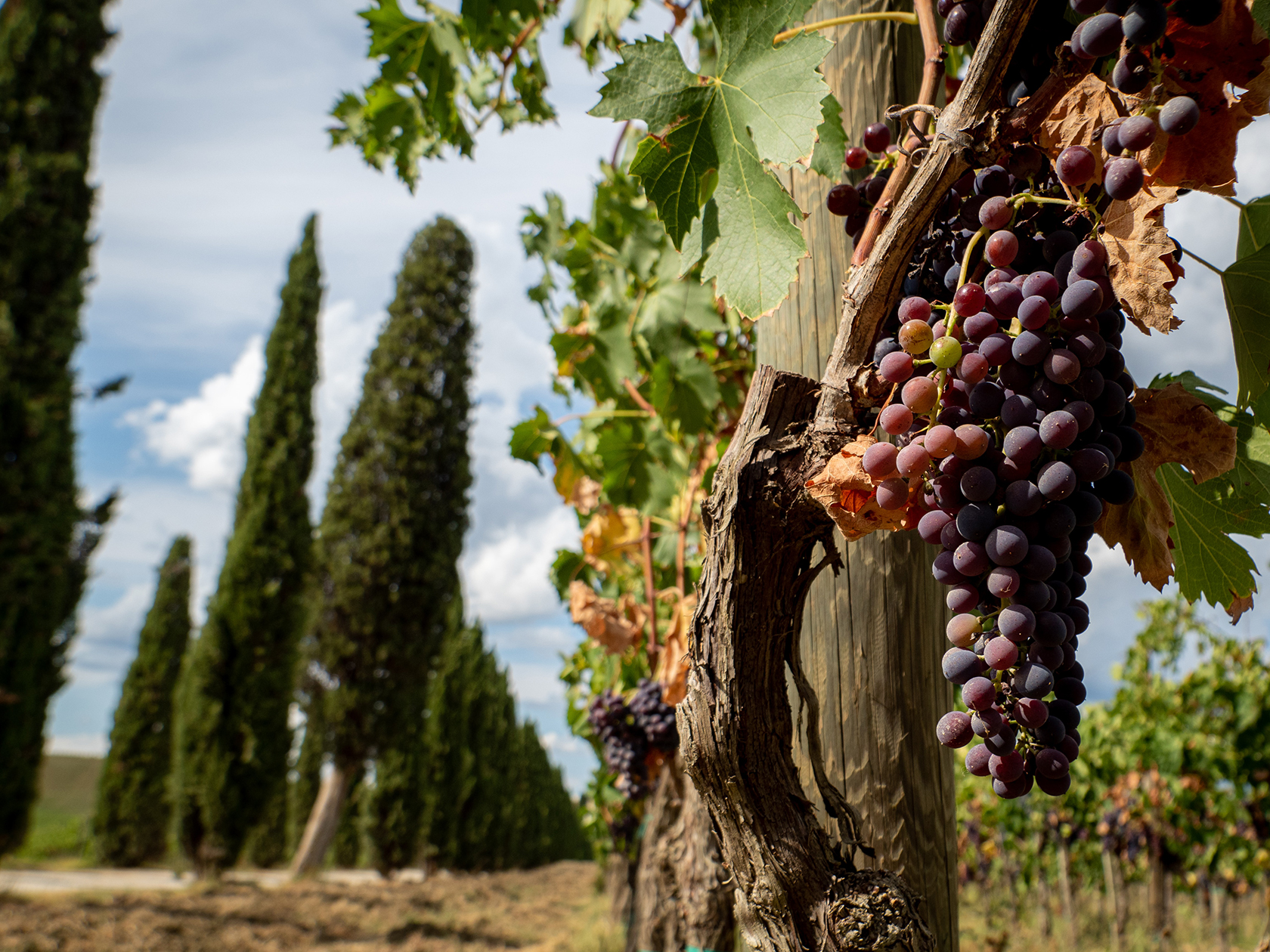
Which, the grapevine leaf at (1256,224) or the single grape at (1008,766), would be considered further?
the grapevine leaf at (1256,224)

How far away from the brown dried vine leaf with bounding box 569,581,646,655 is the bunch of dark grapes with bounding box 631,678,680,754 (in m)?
0.27

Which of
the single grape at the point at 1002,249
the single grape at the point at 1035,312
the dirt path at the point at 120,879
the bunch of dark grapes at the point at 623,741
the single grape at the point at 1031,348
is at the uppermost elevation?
the single grape at the point at 1002,249

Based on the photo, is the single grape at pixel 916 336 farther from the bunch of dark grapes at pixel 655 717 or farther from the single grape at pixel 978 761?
the bunch of dark grapes at pixel 655 717

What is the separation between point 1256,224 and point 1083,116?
313 mm

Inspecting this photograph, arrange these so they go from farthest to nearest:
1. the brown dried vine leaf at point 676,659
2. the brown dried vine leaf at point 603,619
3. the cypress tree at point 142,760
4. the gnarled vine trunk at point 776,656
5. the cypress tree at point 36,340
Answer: the cypress tree at point 142,760 < the cypress tree at point 36,340 < the brown dried vine leaf at point 603,619 < the brown dried vine leaf at point 676,659 < the gnarled vine trunk at point 776,656

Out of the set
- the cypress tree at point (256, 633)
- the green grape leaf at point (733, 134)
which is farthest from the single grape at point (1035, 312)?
the cypress tree at point (256, 633)

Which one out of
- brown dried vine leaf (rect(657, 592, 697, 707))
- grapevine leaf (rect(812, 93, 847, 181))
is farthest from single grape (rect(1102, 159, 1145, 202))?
brown dried vine leaf (rect(657, 592, 697, 707))

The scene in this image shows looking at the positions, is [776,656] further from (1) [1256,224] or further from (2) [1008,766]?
(1) [1256,224]

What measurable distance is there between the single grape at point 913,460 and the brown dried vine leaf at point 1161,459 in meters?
0.25

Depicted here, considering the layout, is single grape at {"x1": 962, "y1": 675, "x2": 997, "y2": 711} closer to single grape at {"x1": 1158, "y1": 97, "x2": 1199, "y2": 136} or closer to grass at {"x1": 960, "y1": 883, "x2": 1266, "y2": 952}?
single grape at {"x1": 1158, "y1": 97, "x2": 1199, "y2": 136}

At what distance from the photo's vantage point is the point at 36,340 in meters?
11.9

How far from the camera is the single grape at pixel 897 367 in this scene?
0.82m

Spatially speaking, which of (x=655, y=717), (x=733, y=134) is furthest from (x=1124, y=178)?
(x=655, y=717)

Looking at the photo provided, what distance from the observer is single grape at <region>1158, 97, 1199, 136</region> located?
2.29ft
